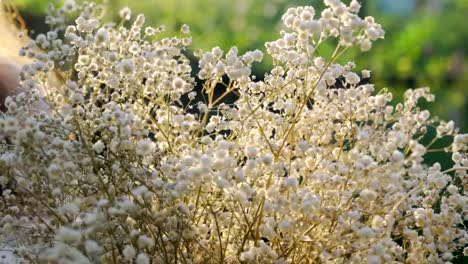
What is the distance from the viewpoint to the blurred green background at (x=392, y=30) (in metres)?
3.65

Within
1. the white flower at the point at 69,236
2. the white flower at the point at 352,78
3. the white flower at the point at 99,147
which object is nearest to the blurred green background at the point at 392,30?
the white flower at the point at 352,78

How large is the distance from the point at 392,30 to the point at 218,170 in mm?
3267

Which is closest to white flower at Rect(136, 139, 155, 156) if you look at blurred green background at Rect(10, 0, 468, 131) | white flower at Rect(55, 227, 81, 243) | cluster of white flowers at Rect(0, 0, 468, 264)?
cluster of white flowers at Rect(0, 0, 468, 264)

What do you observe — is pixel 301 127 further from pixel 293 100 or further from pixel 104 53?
pixel 104 53

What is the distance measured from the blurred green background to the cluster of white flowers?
9.04 feet

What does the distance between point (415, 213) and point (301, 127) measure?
174 millimetres

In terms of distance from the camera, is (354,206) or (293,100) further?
(293,100)

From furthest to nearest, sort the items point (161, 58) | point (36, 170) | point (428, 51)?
point (428, 51)
point (161, 58)
point (36, 170)

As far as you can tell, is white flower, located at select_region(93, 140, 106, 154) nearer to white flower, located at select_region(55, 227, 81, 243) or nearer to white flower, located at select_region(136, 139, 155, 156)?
white flower, located at select_region(136, 139, 155, 156)

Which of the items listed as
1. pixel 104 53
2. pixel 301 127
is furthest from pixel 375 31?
pixel 104 53

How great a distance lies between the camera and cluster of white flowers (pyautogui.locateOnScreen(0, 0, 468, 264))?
2.33 feet

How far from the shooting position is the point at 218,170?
30.0 inches

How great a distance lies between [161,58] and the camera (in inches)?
32.5

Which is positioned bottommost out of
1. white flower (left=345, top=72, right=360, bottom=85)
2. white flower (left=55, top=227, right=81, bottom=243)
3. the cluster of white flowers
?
white flower (left=55, top=227, right=81, bottom=243)
